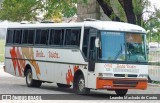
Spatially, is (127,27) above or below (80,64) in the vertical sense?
above

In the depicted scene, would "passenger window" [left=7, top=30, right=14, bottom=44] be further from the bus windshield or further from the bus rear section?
the bus windshield

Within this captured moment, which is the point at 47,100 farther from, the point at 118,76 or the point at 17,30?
the point at 17,30

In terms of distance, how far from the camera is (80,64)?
76.7 feet

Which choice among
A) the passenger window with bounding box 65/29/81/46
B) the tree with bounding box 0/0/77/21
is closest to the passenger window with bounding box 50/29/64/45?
the passenger window with bounding box 65/29/81/46

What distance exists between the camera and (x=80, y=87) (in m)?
23.4

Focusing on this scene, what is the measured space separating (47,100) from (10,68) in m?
10.4

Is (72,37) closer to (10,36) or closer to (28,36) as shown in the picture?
(28,36)

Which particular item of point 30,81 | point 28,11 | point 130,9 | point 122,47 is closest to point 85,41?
point 122,47

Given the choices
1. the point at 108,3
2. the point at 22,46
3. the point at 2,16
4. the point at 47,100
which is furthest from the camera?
the point at 2,16

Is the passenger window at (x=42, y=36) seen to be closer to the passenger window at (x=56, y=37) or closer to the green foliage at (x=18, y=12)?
the passenger window at (x=56, y=37)

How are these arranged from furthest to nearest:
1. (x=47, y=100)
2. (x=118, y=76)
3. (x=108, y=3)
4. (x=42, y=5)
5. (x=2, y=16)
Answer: (x=2, y=16) → (x=42, y=5) → (x=108, y=3) → (x=118, y=76) → (x=47, y=100)

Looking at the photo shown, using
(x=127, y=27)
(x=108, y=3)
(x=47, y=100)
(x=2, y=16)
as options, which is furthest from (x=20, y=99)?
(x=2, y=16)

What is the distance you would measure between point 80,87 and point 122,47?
2377 mm

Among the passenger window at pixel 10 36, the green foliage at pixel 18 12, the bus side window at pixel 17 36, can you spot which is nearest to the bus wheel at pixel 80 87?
the bus side window at pixel 17 36
